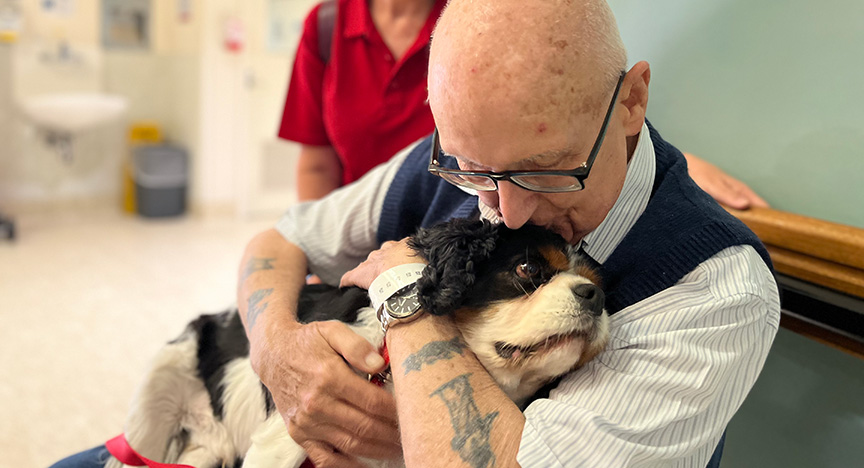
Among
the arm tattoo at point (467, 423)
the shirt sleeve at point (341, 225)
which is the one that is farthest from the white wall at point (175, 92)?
the arm tattoo at point (467, 423)

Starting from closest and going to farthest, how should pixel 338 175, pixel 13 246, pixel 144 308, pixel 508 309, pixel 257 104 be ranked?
pixel 508 309 → pixel 338 175 → pixel 144 308 → pixel 13 246 → pixel 257 104

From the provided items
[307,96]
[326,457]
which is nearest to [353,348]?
[326,457]

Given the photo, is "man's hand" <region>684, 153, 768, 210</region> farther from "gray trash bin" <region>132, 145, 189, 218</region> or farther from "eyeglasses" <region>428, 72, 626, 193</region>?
"gray trash bin" <region>132, 145, 189, 218</region>

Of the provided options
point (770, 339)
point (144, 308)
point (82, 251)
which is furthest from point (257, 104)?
point (770, 339)

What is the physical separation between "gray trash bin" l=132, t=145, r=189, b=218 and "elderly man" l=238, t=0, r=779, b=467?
466 cm

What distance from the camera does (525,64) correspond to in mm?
873

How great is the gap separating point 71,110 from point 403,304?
4908mm

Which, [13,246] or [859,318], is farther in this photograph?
[13,246]

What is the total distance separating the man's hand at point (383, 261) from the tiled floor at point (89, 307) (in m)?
1.85

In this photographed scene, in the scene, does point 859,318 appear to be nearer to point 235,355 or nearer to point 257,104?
point 235,355

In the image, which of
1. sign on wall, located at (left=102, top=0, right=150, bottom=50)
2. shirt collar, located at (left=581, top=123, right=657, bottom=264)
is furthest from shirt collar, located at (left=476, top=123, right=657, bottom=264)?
sign on wall, located at (left=102, top=0, right=150, bottom=50)

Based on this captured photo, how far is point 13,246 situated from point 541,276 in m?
4.62

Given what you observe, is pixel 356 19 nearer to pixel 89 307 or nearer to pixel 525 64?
pixel 525 64

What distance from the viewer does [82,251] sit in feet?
15.1
